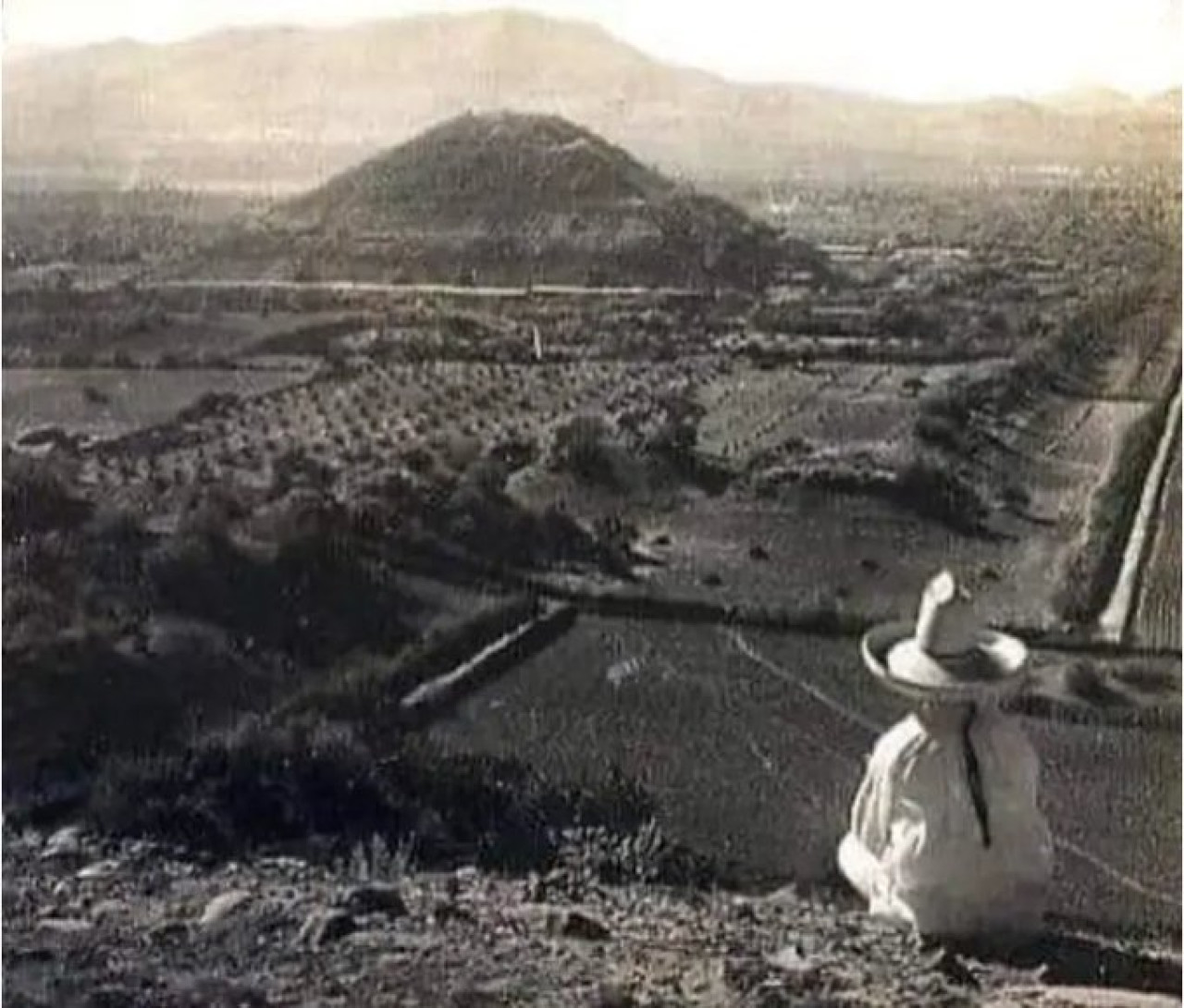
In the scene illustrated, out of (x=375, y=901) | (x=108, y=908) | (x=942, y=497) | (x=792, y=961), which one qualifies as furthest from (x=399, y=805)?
(x=942, y=497)

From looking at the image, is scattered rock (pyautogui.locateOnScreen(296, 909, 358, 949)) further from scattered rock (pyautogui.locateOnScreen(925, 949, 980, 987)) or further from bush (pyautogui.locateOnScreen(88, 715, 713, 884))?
scattered rock (pyautogui.locateOnScreen(925, 949, 980, 987))

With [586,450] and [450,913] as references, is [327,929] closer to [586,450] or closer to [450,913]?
[450,913]

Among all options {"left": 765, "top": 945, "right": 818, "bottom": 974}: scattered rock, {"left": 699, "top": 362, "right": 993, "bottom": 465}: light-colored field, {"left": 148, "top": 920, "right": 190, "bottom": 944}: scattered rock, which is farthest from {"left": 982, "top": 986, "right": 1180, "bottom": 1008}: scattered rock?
{"left": 148, "top": 920, "right": 190, "bottom": 944}: scattered rock

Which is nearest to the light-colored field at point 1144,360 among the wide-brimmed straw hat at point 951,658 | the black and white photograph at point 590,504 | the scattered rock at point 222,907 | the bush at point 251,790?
the black and white photograph at point 590,504

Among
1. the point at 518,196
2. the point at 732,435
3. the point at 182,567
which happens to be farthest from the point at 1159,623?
the point at 182,567

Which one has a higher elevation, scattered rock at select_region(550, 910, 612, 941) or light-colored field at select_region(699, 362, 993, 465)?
light-colored field at select_region(699, 362, 993, 465)

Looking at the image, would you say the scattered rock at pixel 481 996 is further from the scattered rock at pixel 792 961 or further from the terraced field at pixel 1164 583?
the terraced field at pixel 1164 583

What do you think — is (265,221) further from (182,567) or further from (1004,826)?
(1004,826)
